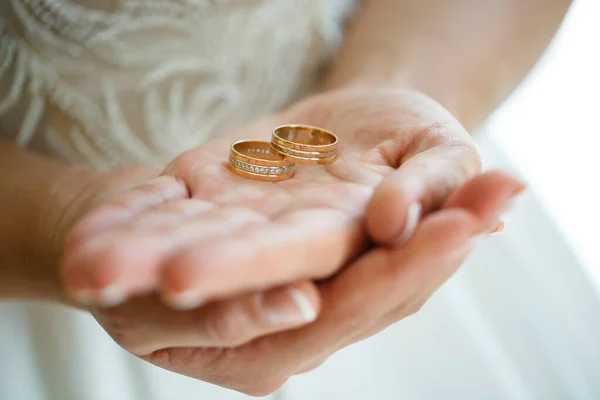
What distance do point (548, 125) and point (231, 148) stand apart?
1.22 meters

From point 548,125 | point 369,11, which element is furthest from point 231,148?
point 548,125

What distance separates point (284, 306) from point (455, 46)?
0.95m

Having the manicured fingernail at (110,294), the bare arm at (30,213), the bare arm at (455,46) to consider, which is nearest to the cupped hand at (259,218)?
the manicured fingernail at (110,294)

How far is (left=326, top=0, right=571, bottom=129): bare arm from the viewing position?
3.94 ft

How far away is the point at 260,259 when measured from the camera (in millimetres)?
469

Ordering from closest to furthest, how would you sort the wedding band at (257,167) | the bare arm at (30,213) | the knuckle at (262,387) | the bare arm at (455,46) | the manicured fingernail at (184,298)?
the manicured fingernail at (184,298) → the knuckle at (262,387) → the wedding band at (257,167) → the bare arm at (30,213) → the bare arm at (455,46)

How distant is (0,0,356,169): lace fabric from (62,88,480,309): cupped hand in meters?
0.33

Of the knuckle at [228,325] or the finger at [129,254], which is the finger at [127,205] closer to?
→ the finger at [129,254]

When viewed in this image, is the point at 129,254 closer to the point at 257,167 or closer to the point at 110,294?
the point at 110,294

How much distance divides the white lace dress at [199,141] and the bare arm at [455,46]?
0.37 ft

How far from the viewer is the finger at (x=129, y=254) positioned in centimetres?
45

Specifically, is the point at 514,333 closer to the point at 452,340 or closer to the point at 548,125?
the point at 452,340

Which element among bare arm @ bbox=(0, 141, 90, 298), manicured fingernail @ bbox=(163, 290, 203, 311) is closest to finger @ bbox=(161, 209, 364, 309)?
manicured fingernail @ bbox=(163, 290, 203, 311)

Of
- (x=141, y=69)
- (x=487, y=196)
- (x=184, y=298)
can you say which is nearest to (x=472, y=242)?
(x=487, y=196)
